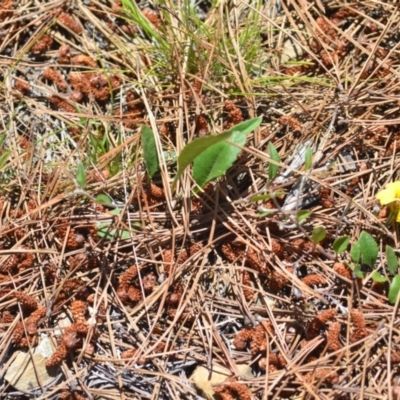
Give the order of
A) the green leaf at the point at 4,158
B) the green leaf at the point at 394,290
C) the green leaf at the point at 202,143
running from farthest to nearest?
the green leaf at the point at 4,158
the green leaf at the point at 394,290
the green leaf at the point at 202,143

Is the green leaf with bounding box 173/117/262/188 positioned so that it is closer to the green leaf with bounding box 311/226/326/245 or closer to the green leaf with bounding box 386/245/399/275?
the green leaf with bounding box 311/226/326/245

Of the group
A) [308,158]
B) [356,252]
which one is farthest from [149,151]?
[356,252]

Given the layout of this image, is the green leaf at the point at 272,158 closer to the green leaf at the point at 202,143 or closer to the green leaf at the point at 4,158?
the green leaf at the point at 202,143

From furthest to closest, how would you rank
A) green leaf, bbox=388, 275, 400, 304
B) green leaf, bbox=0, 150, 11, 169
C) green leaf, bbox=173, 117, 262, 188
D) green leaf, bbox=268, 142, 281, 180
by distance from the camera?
1. green leaf, bbox=0, 150, 11, 169
2. green leaf, bbox=268, 142, 281, 180
3. green leaf, bbox=388, 275, 400, 304
4. green leaf, bbox=173, 117, 262, 188

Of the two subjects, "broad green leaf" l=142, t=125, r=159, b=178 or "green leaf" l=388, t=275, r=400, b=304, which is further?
"broad green leaf" l=142, t=125, r=159, b=178

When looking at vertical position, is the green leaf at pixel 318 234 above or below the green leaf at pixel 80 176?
below

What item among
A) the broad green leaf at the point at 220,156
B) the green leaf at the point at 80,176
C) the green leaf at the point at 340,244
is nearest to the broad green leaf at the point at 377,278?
the green leaf at the point at 340,244

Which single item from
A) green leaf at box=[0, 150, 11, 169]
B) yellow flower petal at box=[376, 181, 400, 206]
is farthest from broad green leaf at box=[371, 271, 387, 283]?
green leaf at box=[0, 150, 11, 169]

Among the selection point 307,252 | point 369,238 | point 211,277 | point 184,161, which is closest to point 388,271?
point 369,238
